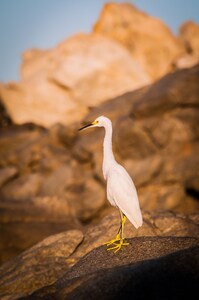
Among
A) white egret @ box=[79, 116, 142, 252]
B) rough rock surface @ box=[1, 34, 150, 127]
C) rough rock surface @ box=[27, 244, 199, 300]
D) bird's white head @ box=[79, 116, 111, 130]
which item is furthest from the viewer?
rough rock surface @ box=[1, 34, 150, 127]

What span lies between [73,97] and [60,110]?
2.15 metres

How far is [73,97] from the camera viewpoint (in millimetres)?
35562

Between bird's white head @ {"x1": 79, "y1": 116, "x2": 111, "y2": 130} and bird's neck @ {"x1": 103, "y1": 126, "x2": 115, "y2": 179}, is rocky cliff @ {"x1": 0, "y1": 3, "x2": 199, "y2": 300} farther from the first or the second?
bird's white head @ {"x1": 79, "y1": 116, "x2": 111, "y2": 130}

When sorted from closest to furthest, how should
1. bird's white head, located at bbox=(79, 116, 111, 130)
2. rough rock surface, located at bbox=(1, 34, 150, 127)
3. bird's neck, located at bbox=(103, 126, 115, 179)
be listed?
bird's neck, located at bbox=(103, 126, 115, 179) < bird's white head, located at bbox=(79, 116, 111, 130) < rough rock surface, located at bbox=(1, 34, 150, 127)

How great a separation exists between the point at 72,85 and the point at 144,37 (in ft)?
65.7

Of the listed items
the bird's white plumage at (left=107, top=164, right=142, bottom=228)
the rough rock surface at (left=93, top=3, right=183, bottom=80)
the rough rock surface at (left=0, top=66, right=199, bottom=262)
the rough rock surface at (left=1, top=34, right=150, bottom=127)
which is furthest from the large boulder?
the rough rock surface at (left=93, top=3, right=183, bottom=80)

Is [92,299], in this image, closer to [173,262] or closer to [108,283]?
[108,283]

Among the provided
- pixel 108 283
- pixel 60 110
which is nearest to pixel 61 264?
pixel 108 283

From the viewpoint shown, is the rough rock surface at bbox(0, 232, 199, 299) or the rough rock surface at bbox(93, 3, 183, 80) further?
the rough rock surface at bbox(93, 3, 183, 80)

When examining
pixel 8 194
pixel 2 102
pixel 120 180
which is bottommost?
pixel 8 194

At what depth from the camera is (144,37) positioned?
49.1m

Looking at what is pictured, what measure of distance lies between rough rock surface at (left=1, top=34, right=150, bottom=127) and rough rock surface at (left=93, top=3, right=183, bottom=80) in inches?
485

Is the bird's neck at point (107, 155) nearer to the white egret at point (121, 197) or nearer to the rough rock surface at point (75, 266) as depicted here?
the white egret at point (121, 197)

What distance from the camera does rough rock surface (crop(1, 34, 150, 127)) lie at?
34.8m
